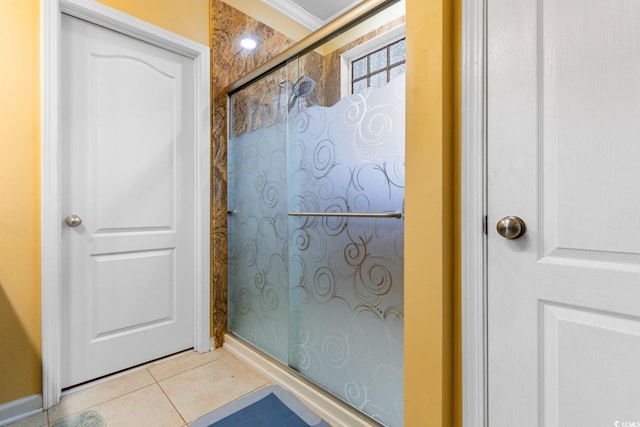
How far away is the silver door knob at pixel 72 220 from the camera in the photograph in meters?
1.54

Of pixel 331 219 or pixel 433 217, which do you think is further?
pixel 331 219

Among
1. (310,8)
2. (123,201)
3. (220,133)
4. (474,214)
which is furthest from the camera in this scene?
(310,8)

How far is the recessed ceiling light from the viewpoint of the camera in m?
2.16

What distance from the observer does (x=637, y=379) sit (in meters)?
0.63

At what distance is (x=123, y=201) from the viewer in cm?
171

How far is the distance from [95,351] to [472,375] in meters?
1.87

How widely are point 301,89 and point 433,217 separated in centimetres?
103

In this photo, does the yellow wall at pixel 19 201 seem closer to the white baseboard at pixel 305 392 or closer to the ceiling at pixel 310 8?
the white baseboard at pixel 305 392

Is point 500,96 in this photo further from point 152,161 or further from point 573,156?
point 152,161

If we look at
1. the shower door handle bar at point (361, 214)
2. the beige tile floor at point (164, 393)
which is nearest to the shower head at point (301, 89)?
the shower door handle bar at point (361, 214)

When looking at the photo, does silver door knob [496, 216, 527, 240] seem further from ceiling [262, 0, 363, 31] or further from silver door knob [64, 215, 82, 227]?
ceiling [262, 0, 363, 31]

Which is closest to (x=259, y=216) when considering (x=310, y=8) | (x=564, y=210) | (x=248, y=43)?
(x=248, y=43)

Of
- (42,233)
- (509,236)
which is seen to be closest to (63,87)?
(42,233)

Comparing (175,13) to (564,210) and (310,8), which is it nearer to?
(310,8)
